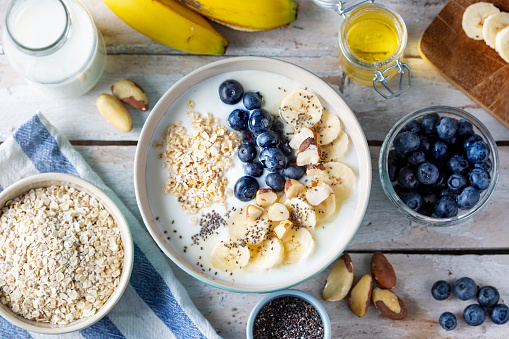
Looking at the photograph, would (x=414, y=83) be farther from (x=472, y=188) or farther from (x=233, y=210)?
(x=233, y=210)

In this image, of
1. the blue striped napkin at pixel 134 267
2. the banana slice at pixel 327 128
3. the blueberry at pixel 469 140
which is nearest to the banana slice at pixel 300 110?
the banana slice at pixel 327 128

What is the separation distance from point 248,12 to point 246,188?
413mm

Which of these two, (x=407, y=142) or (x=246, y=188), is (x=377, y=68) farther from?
(x=246, y=188)

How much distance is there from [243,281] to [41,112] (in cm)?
65

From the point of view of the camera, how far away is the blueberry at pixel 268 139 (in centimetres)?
103

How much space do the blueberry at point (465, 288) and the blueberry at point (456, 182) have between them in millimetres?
248

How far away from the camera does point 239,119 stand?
1056 millimetres

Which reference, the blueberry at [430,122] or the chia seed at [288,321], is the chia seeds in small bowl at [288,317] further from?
the blueberry at [430,122]

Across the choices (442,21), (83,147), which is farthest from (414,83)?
(83,147)

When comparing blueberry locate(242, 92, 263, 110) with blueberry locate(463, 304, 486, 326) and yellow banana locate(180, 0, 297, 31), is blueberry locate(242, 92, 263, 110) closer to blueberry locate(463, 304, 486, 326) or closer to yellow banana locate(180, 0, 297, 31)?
yellow banana locate(180, 0, 297, 31)

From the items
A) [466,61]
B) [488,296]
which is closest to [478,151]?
[466,61]

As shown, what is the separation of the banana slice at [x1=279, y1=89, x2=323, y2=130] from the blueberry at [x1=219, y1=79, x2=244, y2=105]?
99 mm

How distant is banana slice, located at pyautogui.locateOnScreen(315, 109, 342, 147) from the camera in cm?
108

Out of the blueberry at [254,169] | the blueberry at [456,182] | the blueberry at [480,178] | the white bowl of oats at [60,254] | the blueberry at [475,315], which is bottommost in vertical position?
the blueberry at [475,315]
